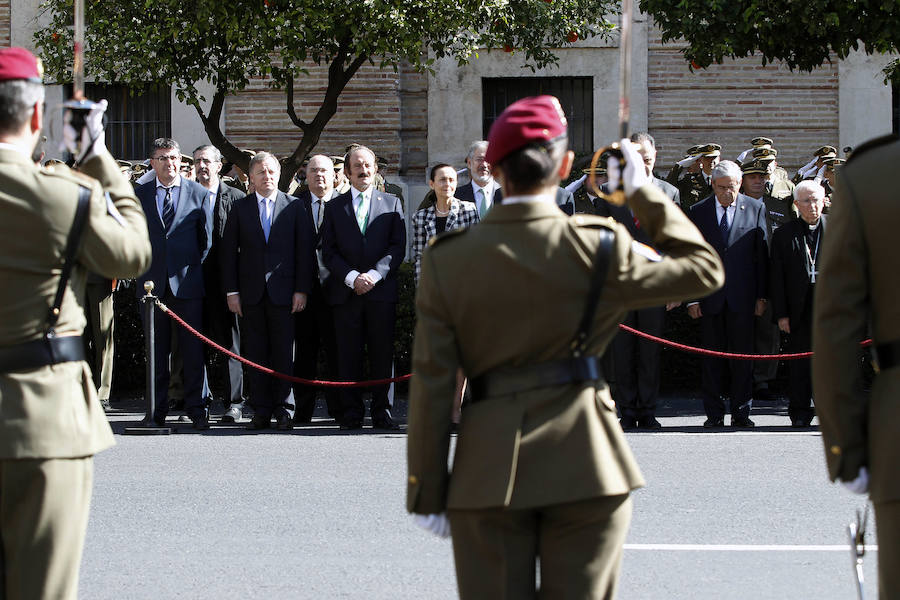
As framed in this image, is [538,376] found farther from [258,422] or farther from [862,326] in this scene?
[258,422]

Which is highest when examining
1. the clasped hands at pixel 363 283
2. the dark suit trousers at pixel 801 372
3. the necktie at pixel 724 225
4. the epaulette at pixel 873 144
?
the epaulette at pixel 873 144

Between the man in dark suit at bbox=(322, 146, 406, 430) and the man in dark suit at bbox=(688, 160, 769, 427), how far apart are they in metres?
2.53

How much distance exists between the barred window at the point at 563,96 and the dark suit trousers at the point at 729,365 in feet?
30.9

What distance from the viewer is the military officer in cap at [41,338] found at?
4.09m

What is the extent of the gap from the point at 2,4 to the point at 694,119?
10248 mm

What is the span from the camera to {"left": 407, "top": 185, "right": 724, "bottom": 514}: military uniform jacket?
3801mm

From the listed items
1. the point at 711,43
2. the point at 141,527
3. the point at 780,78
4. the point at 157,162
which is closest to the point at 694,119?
the point at 780,78

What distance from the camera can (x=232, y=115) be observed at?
830 inches

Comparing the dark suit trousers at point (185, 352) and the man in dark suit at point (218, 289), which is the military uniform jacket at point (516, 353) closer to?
the dark suit trousers at point (185, 352)

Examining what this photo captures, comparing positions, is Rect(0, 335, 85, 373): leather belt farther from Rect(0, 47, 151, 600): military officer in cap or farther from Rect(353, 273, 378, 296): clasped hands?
Rect(353, 273, 378, 296): clasped hands

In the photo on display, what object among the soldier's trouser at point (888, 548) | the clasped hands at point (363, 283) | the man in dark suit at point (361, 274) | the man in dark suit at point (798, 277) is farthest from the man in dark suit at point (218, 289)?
the soldier's trouser at point (888, 548)

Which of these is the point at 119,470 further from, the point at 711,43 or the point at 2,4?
the point at 2,4

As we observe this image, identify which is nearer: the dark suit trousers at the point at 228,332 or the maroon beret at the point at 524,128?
the maroon beret at the point at 524,128

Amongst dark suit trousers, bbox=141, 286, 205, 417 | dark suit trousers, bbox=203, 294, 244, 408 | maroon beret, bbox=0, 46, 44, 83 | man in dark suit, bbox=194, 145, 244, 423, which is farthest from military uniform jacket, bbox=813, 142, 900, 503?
dark suit trousers, bbox=203, 294, 244, 408
